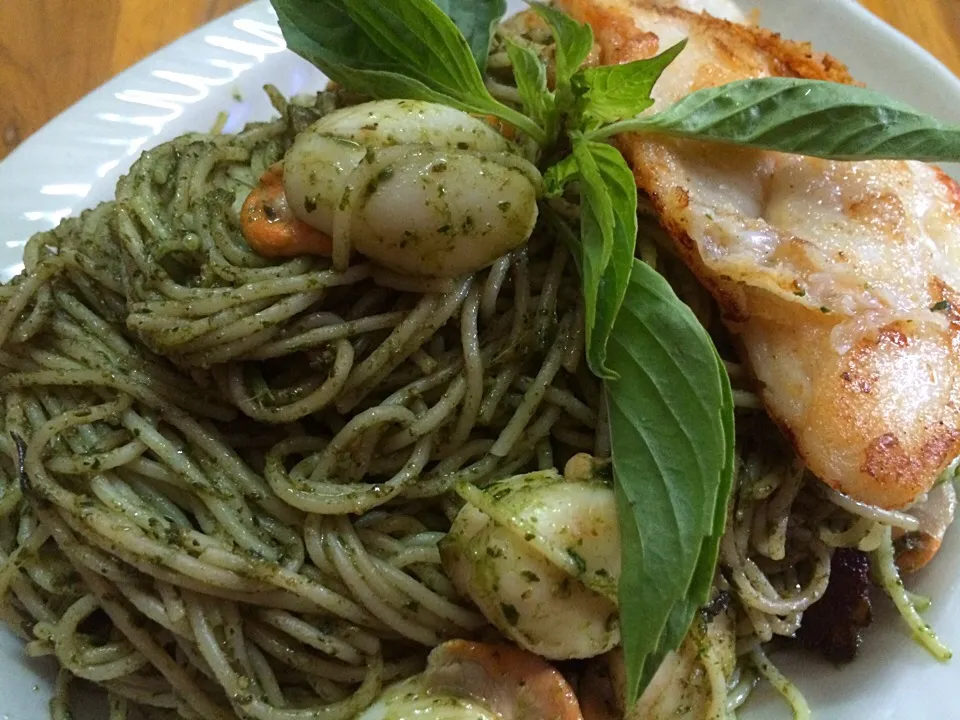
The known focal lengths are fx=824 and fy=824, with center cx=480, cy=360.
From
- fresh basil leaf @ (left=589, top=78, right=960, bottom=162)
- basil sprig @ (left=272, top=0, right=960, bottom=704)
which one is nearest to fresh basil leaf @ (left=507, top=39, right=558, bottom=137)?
basil sprig @ (left=272, top=0, right=960, bottom=704)

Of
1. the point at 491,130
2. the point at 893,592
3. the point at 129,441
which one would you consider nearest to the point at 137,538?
the point at 129,441

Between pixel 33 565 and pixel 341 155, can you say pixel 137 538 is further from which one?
pixel 341 155

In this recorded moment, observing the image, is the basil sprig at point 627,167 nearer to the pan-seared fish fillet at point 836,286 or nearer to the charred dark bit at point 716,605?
the pan-seared fish fillet at point 836,286

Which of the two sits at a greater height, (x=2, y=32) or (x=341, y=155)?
(x=341, y=155)

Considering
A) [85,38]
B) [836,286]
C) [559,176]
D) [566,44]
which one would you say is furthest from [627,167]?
[85,38]

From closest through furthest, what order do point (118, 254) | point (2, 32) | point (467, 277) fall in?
point (467, 277) < point (118, 254) < point (2, 32)
